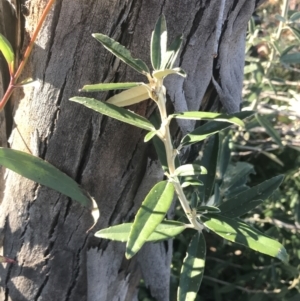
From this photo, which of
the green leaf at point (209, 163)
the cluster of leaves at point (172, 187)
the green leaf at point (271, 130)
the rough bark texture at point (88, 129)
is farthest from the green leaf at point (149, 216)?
the green leaf at point (271, 130)

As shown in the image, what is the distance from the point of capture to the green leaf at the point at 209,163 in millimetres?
781

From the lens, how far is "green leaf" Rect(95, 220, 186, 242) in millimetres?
645

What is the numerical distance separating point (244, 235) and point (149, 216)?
17cm

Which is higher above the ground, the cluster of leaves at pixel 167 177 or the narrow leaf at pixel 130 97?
the narrow leaf at pixel 130 97

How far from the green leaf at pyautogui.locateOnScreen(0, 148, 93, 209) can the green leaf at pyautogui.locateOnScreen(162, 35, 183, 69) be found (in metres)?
0.24

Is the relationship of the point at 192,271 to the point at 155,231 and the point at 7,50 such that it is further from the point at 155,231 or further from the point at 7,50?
the point at 7,50

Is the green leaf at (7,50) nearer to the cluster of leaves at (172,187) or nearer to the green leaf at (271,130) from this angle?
the cluster of leaves at (172,187)

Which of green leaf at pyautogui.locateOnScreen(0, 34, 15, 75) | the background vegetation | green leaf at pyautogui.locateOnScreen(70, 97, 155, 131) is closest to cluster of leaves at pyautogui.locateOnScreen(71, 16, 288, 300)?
green leaf at pyautogui.locateOnScreen(70, 97, 155, 131)

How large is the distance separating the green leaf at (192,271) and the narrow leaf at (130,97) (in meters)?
0.25

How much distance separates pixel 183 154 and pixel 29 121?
10.0 inches

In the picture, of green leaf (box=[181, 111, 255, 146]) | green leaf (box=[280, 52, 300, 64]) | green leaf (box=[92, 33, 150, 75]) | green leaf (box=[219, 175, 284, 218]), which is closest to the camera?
green leaf (box=[92, 33, 150, 75])

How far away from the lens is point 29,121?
0.64m

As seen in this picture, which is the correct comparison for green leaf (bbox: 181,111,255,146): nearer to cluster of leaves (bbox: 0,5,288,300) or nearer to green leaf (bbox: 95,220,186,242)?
cluster of leaves (bbox: 0,5,288,300)

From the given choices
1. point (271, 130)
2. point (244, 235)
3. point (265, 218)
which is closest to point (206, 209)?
point (244, 235)
